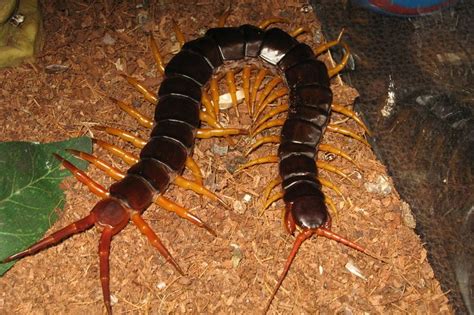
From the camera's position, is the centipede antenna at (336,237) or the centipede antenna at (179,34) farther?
the centipede antenna at (179,34)

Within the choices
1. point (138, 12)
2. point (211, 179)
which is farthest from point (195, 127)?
point (138, 12)

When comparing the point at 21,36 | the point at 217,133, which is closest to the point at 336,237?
the point at 217,133

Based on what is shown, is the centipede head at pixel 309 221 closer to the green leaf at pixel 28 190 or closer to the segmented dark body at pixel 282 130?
the segmented dark body at pixel 282 130

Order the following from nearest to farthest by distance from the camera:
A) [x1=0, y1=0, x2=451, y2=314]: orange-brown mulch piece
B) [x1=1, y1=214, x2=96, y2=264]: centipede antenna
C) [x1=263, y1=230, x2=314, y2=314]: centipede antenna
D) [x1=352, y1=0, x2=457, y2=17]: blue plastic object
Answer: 1. [x1=1, y1=214, x2=96, y2=264]: centipede antenna
2. [x1=263, y1=230, x2=314, y2=314]: centipede antenna
3. [x1=0, y1=0, x2=451, y2=314]: orange-brown mulch piece
4. [x1=352, y1=0, x2=457, y2=17]: blue plastic object

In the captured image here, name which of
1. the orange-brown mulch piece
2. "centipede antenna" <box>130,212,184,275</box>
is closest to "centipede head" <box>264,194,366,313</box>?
the orange-brown mulch piece

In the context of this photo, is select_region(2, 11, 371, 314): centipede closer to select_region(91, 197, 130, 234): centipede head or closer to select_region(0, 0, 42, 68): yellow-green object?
select_region(91, 197, 130, 234): centipede head

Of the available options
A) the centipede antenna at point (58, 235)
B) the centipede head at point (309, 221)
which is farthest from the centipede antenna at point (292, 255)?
the centipede antenna at point (58, 235)

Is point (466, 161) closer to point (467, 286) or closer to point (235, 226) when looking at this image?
point (467, 286)
